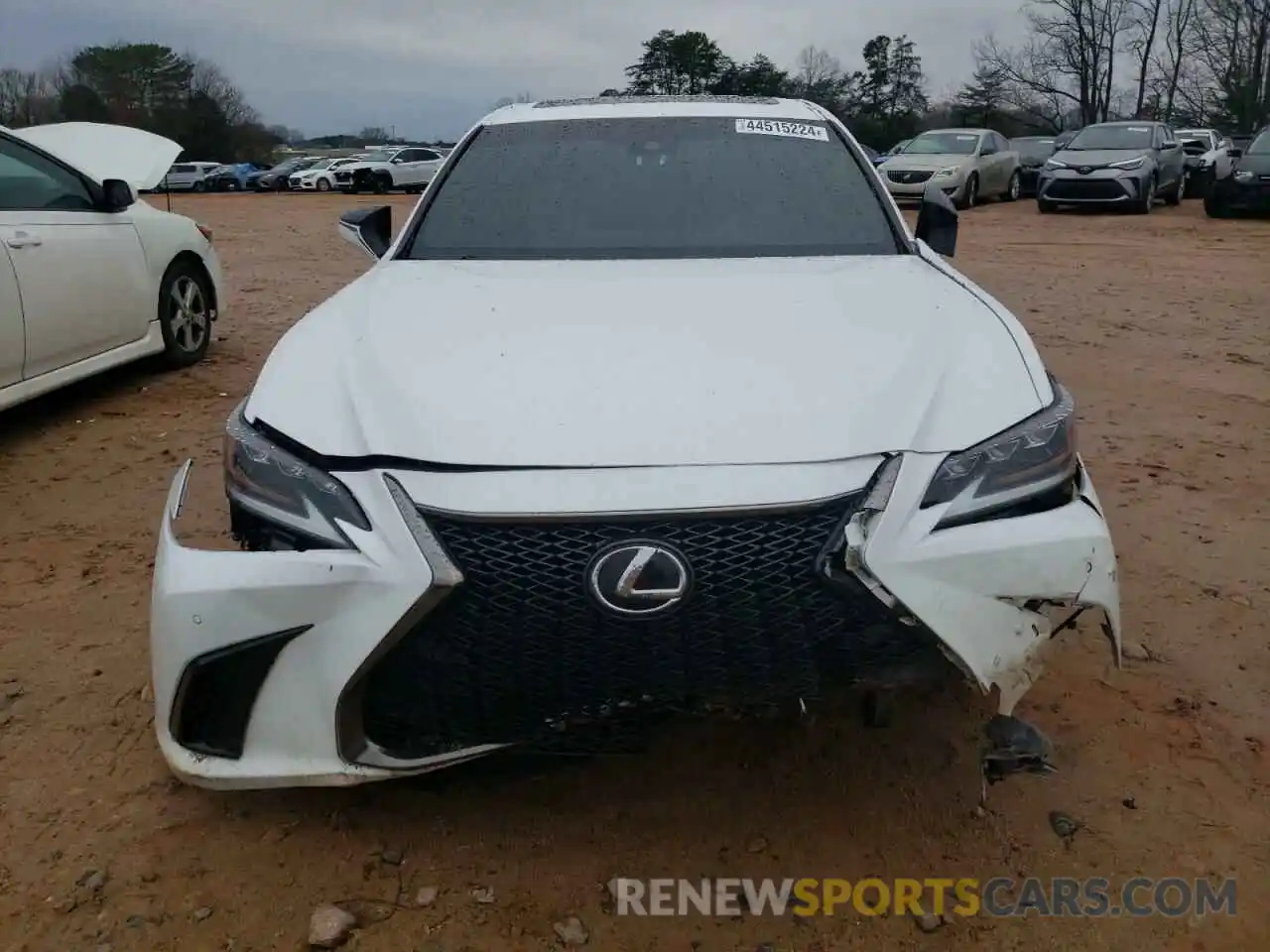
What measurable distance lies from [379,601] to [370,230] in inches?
87.7

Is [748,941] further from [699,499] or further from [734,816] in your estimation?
[699,499]

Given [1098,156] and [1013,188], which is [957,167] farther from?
[1013,188]

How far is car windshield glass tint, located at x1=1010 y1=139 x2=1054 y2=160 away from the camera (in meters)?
24.0

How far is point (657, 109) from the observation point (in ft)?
12.4

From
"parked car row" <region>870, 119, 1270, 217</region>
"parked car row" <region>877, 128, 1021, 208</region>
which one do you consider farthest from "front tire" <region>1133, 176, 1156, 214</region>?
"parked car row" <region>877, 128, 1021, 208</region>

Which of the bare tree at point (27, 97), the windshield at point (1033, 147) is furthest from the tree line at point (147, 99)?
the windshield at point (1033, 147)

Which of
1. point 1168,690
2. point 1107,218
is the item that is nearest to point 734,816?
point 1168,690

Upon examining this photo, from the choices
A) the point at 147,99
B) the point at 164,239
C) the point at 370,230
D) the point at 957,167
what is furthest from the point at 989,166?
the point at 147,99

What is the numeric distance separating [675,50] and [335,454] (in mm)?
65317

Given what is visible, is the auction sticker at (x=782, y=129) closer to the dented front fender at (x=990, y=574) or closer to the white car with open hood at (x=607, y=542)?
the white car with open hood at (x=607, y=542)

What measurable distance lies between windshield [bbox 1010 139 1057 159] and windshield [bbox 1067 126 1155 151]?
230 inches

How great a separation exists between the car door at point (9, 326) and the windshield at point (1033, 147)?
75.7 feet

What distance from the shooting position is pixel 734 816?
2.31m

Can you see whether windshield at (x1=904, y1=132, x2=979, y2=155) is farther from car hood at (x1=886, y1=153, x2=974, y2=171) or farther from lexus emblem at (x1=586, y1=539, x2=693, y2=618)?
lexus emblem at (x1=586, y1=539, x2=693, y2=618)
